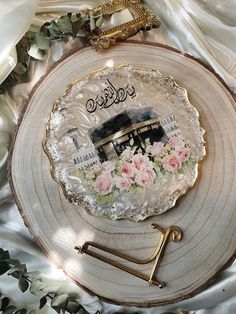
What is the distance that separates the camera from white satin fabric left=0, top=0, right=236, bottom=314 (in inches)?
37.7

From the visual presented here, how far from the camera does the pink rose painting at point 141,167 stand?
90cm

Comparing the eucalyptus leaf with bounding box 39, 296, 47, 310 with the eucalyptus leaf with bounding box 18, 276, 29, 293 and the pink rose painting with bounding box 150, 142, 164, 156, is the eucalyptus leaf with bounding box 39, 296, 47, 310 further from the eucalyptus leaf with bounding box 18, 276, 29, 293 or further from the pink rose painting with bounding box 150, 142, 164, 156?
the pink rose painting with bounding box 150, 142, 164, 156

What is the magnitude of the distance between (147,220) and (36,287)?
0.25 meters

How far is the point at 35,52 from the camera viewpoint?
1010mm

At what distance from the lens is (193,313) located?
0.92m

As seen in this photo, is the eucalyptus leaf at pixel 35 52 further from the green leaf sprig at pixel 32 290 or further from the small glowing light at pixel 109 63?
the green leaf sprig at pixel 32 290

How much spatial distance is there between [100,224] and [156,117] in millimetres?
227

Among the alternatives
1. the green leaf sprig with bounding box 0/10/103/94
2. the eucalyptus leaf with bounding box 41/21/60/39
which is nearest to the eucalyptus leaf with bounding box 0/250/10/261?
the green leaf sprig with bounding box 0/10/103/94

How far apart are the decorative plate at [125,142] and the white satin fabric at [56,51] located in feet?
0.33

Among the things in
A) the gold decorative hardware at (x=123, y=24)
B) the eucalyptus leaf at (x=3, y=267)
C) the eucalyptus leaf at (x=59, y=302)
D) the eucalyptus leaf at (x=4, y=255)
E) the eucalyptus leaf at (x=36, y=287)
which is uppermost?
the gold decorative hardware at (x=123, y=24)

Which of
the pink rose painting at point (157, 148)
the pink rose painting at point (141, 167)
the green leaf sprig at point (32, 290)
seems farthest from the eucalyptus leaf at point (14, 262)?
the pink rose painting at point (157, 148)

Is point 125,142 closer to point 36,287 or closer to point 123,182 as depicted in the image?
point 123,182

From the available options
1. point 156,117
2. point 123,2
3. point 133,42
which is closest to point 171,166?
point 156,117

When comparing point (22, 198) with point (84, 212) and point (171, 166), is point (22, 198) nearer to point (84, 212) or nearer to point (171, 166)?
point (84, 212)
